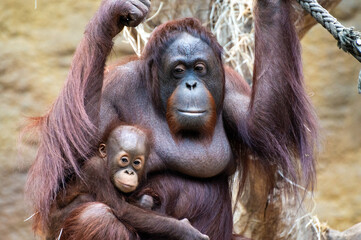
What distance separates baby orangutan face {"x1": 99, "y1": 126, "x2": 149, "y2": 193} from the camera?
12.0ft

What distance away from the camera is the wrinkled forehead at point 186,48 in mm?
3838

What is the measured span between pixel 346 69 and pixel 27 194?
3824 mm

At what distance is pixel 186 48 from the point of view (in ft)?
12.6

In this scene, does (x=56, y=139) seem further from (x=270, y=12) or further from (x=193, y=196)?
(x=270, y=12)

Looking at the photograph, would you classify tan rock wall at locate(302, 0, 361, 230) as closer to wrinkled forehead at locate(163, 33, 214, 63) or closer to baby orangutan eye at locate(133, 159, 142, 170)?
wrinkled forehead at locate(163, 33, 214, 63)

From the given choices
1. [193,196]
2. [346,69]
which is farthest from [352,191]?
[193,196]

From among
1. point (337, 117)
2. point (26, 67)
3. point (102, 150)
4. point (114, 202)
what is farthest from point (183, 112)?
point (337, 117)

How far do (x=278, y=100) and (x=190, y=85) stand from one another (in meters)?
0.53

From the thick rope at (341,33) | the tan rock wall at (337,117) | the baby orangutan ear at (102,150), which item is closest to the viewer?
the thick rope at (341,33)

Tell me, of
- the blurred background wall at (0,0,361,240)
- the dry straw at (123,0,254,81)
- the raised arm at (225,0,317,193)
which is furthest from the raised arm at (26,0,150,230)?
the blurred background wall at (0,0,361,240)

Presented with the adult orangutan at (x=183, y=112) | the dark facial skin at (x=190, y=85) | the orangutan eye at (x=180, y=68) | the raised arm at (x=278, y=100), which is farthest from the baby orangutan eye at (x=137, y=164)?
the raised arm at (x=278, y=100)

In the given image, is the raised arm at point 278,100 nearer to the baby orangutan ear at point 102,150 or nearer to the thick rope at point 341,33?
the thick rope at point 341,33

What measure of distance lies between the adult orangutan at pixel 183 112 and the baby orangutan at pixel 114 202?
6cm

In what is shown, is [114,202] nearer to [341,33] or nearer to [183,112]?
[183,112]
